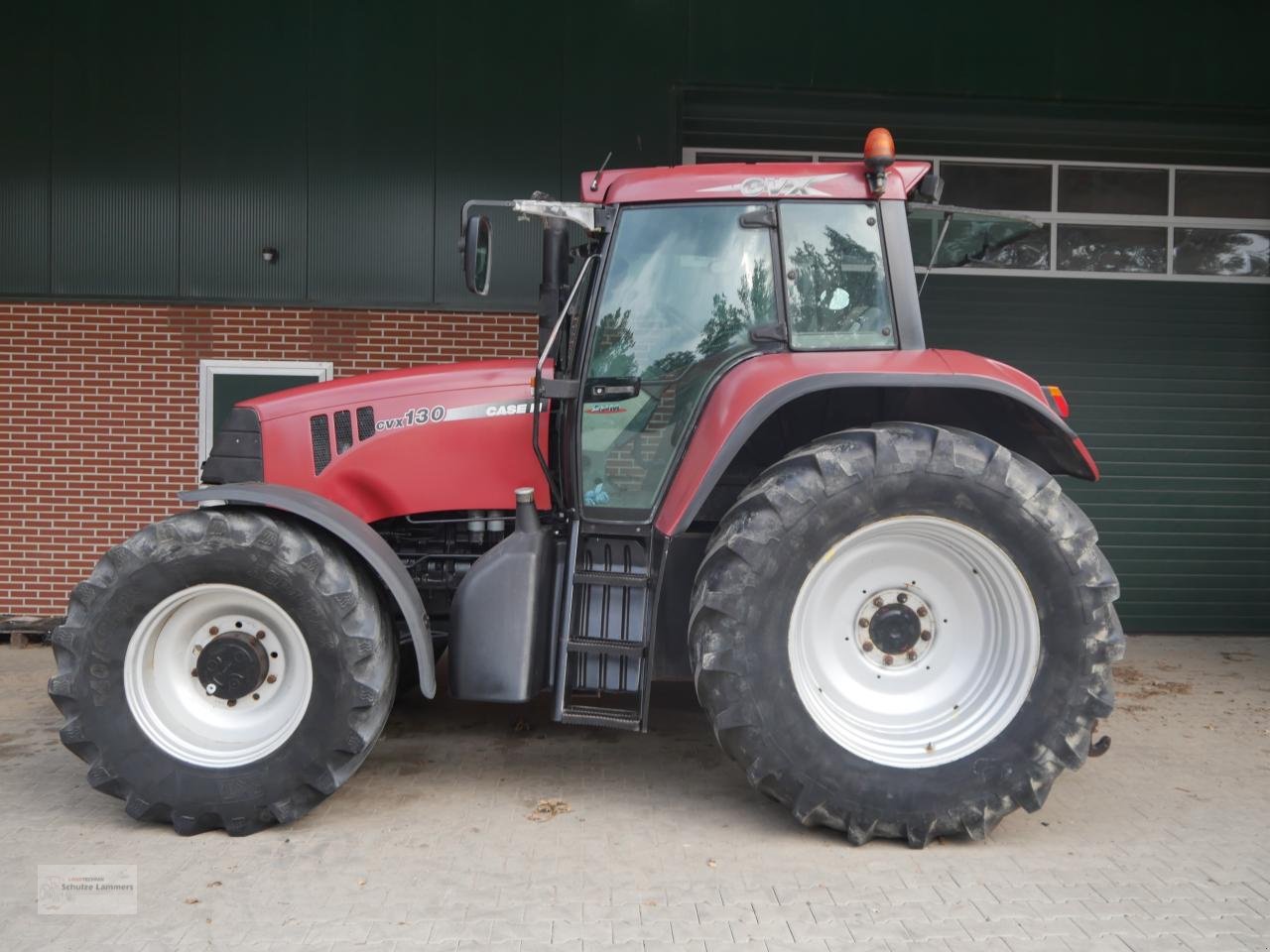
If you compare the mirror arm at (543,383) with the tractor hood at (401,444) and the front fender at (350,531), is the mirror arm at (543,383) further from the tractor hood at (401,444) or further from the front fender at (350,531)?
the front fender at (350,531)

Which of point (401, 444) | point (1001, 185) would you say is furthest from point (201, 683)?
point (1001, 185)

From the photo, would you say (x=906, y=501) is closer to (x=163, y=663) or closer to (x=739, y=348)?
(x=739, y=348)

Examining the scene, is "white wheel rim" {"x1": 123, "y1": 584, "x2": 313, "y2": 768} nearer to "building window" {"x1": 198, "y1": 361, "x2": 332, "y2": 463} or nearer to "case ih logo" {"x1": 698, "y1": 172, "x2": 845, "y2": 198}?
"case ih logo" {"x1": 698, "y1": 172, "x2": 845, "y2": 198}

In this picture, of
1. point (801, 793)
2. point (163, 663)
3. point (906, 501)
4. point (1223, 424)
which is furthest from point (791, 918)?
point (1223, 424)

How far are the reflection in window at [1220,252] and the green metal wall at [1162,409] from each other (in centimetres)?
17

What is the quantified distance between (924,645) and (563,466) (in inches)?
65.7

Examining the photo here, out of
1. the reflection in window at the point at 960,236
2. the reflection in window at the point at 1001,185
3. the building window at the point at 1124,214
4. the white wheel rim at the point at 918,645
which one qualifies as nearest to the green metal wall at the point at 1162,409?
the building window at the point at 1124,214

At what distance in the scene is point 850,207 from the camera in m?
4.14

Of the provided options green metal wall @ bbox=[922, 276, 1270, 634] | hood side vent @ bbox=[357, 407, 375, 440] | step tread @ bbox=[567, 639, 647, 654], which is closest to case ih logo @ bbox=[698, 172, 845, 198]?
hood side vent @ bbox=[357, 407, 375, 440]

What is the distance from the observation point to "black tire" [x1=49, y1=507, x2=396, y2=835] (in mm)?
3812

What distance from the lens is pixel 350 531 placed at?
12.9 feet

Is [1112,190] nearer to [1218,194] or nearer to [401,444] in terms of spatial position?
[1218,194]

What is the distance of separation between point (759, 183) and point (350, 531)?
2159 mm

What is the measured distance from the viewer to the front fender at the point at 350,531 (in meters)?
3.89
